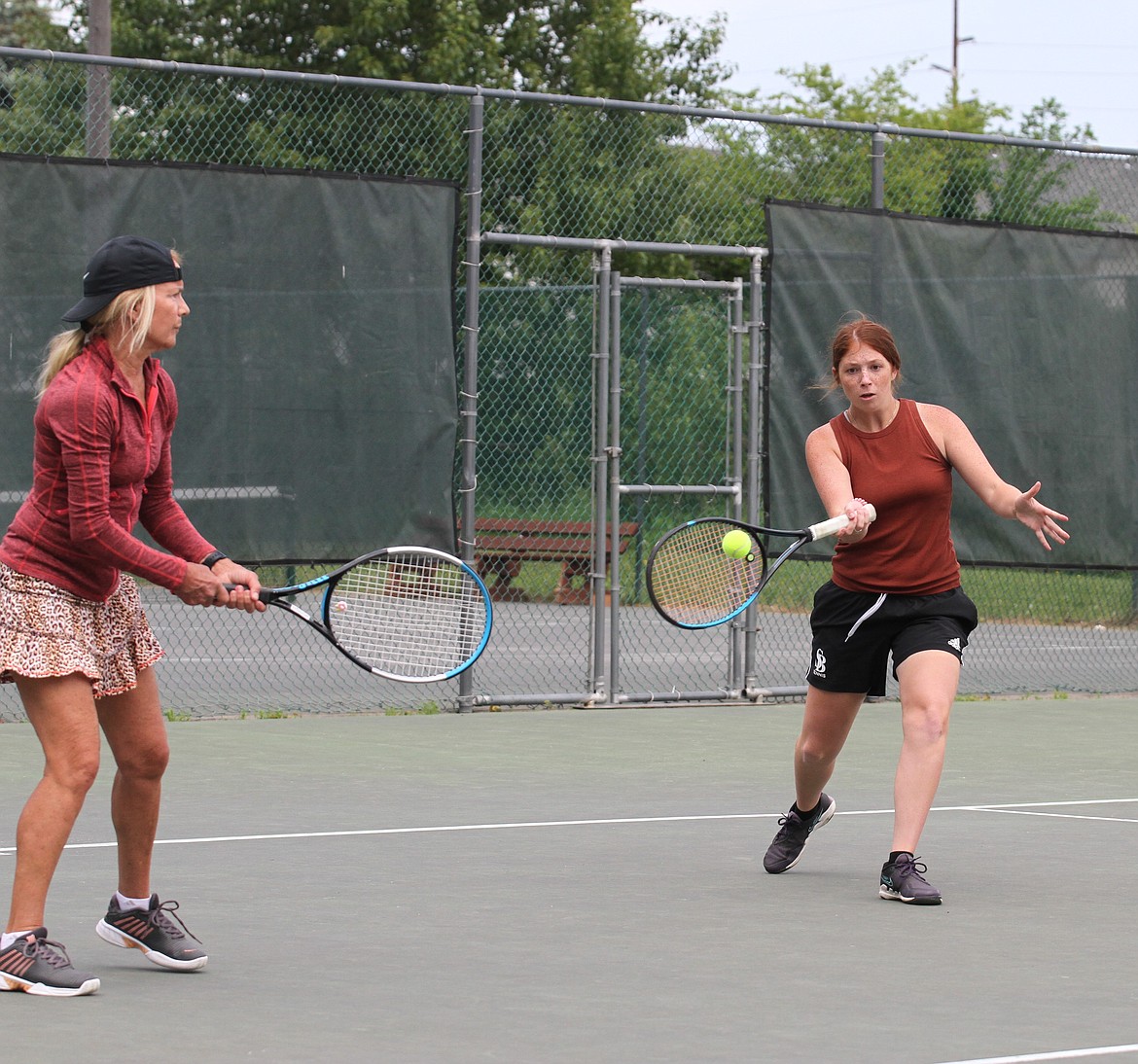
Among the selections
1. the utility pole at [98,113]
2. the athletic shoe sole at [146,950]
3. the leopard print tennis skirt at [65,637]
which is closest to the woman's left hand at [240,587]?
the leopard print tennis skirt at [65,637]

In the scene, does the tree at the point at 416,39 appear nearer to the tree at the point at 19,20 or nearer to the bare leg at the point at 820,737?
the tree at the point at 19,20

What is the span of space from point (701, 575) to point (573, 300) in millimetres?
6267

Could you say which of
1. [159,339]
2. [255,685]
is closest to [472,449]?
[255,685]

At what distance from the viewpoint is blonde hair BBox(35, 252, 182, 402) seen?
188 inches

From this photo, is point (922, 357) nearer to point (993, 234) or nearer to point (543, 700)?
point (993, 234)

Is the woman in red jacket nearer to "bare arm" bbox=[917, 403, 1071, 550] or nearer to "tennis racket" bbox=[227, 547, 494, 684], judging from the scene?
"tennis racket" bbox=[227, 547, 494, 684]

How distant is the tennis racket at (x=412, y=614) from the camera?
5695 millimetres

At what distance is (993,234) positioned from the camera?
38.5 feet

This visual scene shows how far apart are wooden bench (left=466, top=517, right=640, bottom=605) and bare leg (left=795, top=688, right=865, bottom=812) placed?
554 cm

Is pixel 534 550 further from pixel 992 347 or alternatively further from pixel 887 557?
pixel 887 557

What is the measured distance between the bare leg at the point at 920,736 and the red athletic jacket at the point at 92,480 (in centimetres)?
219

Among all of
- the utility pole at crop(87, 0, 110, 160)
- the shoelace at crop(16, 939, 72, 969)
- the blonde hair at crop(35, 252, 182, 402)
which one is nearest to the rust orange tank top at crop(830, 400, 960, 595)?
the blonde hair at crop(35, 252, 182, 402)

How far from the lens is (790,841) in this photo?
644 centimetres

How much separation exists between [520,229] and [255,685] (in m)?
3.10
